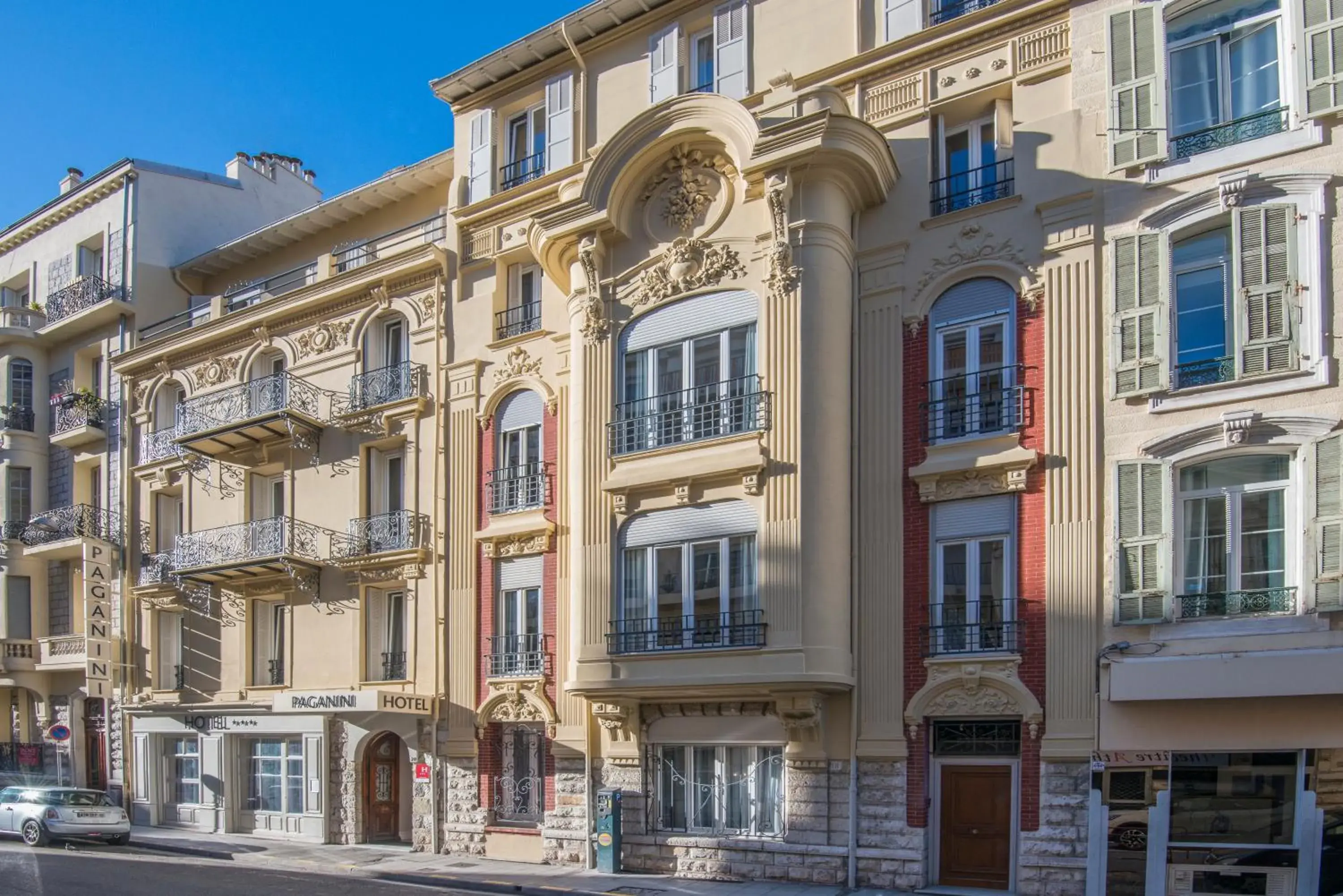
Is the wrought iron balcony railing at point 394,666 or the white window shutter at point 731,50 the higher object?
the white window shutter at point 731,50

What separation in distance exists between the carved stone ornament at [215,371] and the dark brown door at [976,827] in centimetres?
1821

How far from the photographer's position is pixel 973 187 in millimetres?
18453

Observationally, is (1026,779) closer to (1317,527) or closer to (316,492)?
(1317,527)

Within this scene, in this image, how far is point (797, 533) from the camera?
1759 cm

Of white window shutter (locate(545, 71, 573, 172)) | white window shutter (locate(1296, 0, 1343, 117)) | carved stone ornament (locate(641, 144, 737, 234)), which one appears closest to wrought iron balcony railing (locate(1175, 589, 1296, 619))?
white window shutter (locate(1296, 0, 1343, 117))

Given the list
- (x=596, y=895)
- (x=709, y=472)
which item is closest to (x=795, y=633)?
(x=709, y=472)

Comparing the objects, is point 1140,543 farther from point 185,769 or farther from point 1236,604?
point 185,769

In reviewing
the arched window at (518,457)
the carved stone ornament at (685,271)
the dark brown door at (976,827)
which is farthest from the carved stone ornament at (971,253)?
the arched window at (518,457)

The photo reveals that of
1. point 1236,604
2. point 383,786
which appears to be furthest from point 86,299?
point 1236,604

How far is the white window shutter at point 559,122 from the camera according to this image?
22578 millimetres

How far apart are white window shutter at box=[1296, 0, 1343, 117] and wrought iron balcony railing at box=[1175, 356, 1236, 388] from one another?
9.98 feet

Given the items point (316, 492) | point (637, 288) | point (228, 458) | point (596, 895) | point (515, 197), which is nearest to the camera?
Answer: point (596, 895)

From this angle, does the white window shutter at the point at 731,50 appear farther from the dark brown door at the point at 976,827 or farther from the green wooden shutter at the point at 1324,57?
the dark brown door at the point at 976,827

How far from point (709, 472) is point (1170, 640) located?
6.57 m
